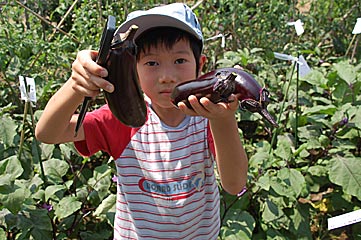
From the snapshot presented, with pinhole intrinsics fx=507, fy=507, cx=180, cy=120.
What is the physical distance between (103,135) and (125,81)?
0.99 feet

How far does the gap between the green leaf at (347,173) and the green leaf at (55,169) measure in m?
1.11

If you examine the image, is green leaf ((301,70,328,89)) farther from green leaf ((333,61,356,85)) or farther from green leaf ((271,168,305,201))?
green leaf ((271,168,305,201))

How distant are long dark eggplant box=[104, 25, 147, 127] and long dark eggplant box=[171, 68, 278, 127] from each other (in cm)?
10

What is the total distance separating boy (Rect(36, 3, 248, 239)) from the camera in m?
1.24

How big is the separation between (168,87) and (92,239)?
3.51 feet

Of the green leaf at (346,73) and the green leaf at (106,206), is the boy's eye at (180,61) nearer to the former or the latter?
the green leaf at (106,206)

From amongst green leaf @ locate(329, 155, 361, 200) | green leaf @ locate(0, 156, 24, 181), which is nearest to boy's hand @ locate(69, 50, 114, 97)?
green leaf @ locate(0, 156, 24, 181)

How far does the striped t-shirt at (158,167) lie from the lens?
1342 mm

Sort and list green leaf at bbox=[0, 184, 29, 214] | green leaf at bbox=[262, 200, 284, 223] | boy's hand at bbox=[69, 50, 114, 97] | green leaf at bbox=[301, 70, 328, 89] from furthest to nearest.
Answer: green leaf at bbox=[301, 70, 328, 89] < green leaf at bbox=[262, 200, 284, 223] < green leaf at bbox=[0, 184, 29, 214] < boy's hand at bbox=[69, 50, 114, 97]

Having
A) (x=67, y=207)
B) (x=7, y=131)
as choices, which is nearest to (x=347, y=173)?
(x=67, y=207)

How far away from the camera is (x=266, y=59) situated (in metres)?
3.25

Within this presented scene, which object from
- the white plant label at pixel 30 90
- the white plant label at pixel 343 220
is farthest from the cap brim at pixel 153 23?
the white plant label at pixel 343 220

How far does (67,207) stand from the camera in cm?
188

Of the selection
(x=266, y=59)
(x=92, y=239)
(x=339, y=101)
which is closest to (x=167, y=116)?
(x=92, y=239)
